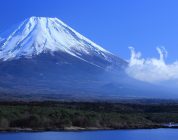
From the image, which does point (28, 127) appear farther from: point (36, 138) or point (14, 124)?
point (36, 138)

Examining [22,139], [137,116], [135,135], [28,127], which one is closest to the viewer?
[22,139]

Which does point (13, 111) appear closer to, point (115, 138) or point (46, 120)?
point (46, 120)

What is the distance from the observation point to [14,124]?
6469 cm

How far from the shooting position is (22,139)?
5041 centimetres

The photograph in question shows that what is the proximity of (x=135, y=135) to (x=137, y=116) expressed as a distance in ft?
68.9

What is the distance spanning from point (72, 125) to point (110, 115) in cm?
681

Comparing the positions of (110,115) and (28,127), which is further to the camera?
(110,115)

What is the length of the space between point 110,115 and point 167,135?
53.8 ft

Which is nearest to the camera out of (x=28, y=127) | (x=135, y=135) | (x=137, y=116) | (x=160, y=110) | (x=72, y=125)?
(x=135, y=135)

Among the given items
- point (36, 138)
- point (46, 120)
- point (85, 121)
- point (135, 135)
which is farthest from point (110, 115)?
point (36, 138)

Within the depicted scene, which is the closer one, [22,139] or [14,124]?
[22,139]

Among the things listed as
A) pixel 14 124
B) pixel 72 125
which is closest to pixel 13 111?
pixel 14 124

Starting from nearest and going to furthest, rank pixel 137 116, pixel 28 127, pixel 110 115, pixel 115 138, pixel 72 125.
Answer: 1. pixel 115 138
2. pixel 28 127
3. pixel 72 125
4. pixel 110 115
5. pixel 137 116

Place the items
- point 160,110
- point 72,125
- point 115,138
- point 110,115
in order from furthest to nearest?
point 160,110, point 110,115, point 72,125, point 115,138
